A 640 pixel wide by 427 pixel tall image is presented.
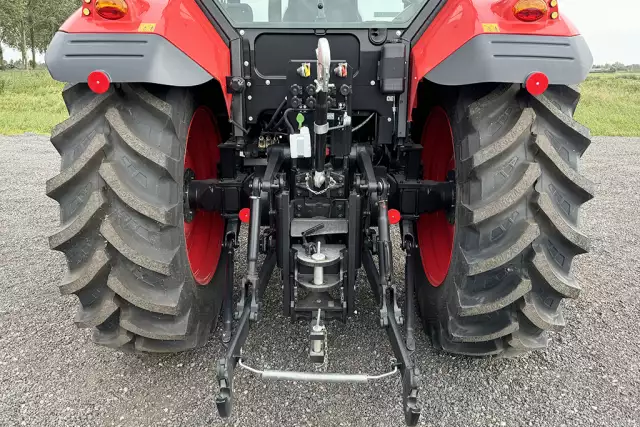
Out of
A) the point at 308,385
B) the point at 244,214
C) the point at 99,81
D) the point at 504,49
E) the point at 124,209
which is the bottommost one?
the point at 308,385

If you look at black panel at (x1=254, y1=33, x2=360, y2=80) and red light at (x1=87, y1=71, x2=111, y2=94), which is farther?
black panel at (x1=254, y1=33, x2=360, y2=80)

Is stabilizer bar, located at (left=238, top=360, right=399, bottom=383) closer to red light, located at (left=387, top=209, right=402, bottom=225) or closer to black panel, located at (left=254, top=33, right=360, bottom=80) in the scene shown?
red light, located at (left=387, top=209, right=402, bottom=225)

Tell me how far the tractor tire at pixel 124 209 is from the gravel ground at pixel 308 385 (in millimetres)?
361

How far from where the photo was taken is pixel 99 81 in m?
1.89

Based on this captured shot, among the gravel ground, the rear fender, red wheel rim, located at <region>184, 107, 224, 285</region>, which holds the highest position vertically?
the rear fender

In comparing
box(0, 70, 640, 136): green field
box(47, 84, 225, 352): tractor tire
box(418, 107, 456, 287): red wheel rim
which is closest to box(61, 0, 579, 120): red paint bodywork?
box(47, 84, 225, 352): tractor tire

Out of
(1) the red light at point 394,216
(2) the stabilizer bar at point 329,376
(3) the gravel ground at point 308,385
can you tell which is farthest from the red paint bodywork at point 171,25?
(3) the gravel ground at point 308,385

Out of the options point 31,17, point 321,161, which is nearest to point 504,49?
point 321,161

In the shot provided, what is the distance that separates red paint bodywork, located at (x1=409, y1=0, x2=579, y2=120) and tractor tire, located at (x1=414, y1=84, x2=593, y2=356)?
215 mm

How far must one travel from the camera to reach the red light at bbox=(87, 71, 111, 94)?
188 centimetres

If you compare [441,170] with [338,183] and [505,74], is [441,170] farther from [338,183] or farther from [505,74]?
[505,74]

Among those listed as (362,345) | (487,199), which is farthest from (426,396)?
(487,199)

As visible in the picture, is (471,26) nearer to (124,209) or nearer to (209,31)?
(209,31)

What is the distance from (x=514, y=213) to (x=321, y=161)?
0.87 metres
